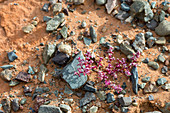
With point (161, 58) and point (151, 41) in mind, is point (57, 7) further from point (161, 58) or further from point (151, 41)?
point (161, 58)

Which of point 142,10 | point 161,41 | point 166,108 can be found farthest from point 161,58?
point 142,10

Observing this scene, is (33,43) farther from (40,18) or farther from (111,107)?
(111,107)

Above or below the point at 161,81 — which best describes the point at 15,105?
below

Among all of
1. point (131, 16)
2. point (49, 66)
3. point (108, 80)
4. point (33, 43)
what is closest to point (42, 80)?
point (49, 66)

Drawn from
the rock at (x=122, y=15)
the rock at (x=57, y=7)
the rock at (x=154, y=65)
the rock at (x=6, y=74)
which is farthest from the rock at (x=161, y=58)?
the rock at (x=6, y=74)

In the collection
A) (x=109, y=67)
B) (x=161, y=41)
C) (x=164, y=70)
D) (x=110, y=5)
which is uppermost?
(x=110, y=5)

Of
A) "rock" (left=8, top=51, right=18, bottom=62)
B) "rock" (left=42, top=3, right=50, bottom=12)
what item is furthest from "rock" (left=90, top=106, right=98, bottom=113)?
"rock" (left=42, top=3, right=50, bottom=12)

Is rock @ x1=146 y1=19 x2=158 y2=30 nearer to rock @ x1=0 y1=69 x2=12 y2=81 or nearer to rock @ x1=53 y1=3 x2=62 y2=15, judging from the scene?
rock @ x1=53 y1=3 x2=62 y2=15
